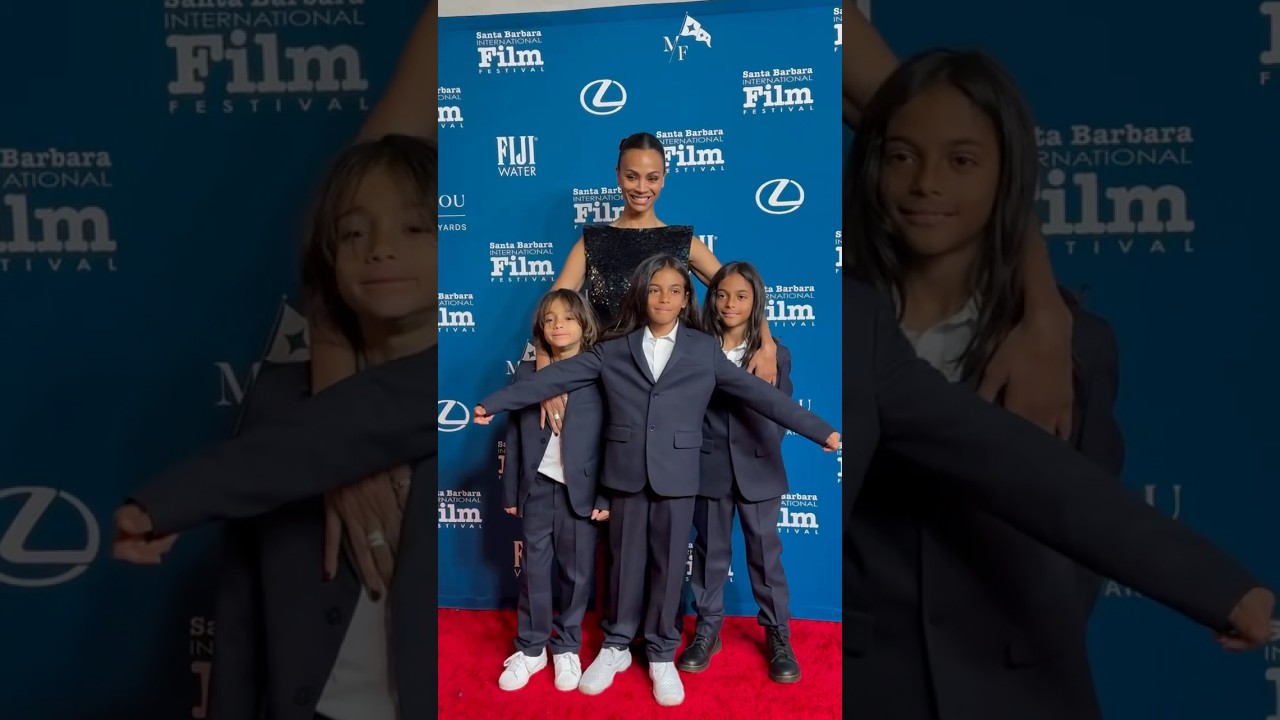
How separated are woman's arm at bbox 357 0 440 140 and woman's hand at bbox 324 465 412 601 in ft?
2.44

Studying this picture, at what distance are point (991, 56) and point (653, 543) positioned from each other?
3.93 ft

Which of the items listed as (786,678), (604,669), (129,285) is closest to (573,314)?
(604,669)

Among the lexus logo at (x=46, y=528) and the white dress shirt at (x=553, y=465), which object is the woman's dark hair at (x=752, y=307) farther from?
the lexus logo at (x=46, y=528)

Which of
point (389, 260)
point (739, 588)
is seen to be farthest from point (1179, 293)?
point (389, 260)

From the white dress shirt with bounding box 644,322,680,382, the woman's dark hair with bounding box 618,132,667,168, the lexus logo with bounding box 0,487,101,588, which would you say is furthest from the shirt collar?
the lexus logo with bounding box 0,487,101,588

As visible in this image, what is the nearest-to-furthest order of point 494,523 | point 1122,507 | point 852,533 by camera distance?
1. point 1122,507
2. point 852,533
3. point 494,523

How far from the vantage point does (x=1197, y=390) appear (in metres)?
1.62

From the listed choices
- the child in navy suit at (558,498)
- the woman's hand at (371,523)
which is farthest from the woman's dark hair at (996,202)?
the woman's hand at (371,523)

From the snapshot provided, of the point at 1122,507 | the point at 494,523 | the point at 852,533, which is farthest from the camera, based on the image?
the point at 494,523

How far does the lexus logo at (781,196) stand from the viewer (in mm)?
1574

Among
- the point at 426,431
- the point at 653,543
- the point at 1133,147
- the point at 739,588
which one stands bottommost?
the point at 739,588

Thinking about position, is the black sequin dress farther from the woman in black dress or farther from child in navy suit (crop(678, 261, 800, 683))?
child in navy suit (crop(678, 261, 800, 683))

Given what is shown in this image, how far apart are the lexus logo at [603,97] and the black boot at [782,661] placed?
3.64ft

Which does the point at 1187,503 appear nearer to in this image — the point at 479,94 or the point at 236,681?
the point at 479,94
